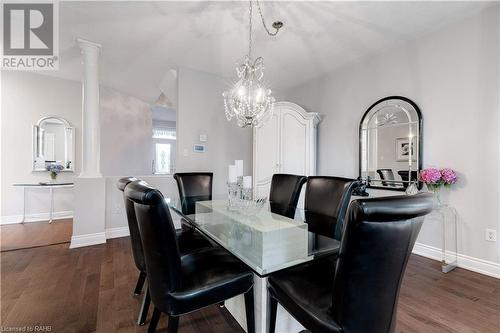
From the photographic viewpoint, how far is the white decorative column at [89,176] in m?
3.00

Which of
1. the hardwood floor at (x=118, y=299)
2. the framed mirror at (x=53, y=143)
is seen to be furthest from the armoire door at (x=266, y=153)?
the framed mirror at (x=53, y=143)

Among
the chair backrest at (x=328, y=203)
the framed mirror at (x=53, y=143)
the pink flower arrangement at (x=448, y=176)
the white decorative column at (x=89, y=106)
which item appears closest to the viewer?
the chair backrest at (x=328, y=203)

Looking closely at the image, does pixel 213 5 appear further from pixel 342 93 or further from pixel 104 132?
pixel 104 132

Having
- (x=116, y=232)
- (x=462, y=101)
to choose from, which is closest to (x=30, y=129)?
(x=116, y=232)

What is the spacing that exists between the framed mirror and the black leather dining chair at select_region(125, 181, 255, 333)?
4.47 meters

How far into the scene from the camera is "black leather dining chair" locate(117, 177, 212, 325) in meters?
1.47

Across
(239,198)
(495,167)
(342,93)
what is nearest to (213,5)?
(239,198)

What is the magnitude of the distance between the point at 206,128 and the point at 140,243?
9.18 ft

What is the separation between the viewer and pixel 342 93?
3.72 metres

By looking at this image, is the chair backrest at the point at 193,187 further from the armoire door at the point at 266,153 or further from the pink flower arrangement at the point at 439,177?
the pink flower arrangement at the point at 439,177

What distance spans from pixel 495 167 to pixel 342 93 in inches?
82.1

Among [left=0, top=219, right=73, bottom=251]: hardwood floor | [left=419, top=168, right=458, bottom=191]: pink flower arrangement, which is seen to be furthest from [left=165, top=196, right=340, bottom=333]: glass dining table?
[left=0, top=219, right=73, bottom=251]: hardwood floor

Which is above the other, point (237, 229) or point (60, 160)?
point (60, 160)

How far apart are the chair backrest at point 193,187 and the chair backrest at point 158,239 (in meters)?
1.48
